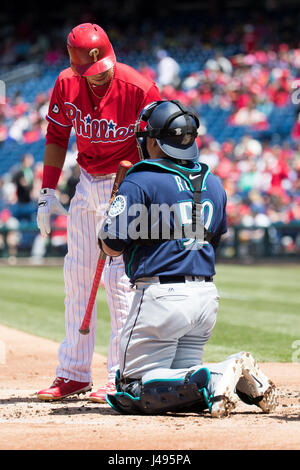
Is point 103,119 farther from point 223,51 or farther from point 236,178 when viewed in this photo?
point 223,51

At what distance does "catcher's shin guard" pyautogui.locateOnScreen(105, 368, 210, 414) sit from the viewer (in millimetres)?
3930

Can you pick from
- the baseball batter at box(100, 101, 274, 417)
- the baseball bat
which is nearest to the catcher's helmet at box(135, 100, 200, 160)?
the baseball batter at box(100, 101, 274, 417)

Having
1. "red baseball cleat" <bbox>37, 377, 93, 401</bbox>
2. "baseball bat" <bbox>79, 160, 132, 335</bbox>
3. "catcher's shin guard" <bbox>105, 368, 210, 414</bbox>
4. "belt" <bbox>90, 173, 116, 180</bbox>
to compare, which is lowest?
"red baseball cleat" <bbox>37, 377, 93, 401</bbox>

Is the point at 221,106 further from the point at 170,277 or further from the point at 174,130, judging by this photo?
the point at 170,277

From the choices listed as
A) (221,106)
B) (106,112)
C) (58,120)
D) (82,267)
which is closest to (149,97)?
(106,112)

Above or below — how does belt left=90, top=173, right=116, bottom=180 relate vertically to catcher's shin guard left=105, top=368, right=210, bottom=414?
above

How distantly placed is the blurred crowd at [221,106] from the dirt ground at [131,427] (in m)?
11.6

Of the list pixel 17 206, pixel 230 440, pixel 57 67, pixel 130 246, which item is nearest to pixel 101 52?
pixel 130 246

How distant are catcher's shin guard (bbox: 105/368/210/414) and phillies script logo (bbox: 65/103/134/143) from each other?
1529mm

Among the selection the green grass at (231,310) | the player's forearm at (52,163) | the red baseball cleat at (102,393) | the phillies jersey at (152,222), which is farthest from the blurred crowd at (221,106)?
the phillies jersey at (152,222)

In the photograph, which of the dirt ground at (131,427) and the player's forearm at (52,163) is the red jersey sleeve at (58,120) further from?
the dirt ground at (131,427)

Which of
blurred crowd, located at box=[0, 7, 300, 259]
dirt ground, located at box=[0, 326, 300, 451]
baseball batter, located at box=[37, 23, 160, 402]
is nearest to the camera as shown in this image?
dirt ground, located at box=[0, 326, 300, 451]

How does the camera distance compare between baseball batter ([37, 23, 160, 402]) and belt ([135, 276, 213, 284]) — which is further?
baseball batter ([37, 23, 160, 402])

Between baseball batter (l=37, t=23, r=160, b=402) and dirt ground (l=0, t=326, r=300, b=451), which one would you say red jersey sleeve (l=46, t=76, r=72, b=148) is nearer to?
baseball batter (l=37, t=23, r=160, b=402)
